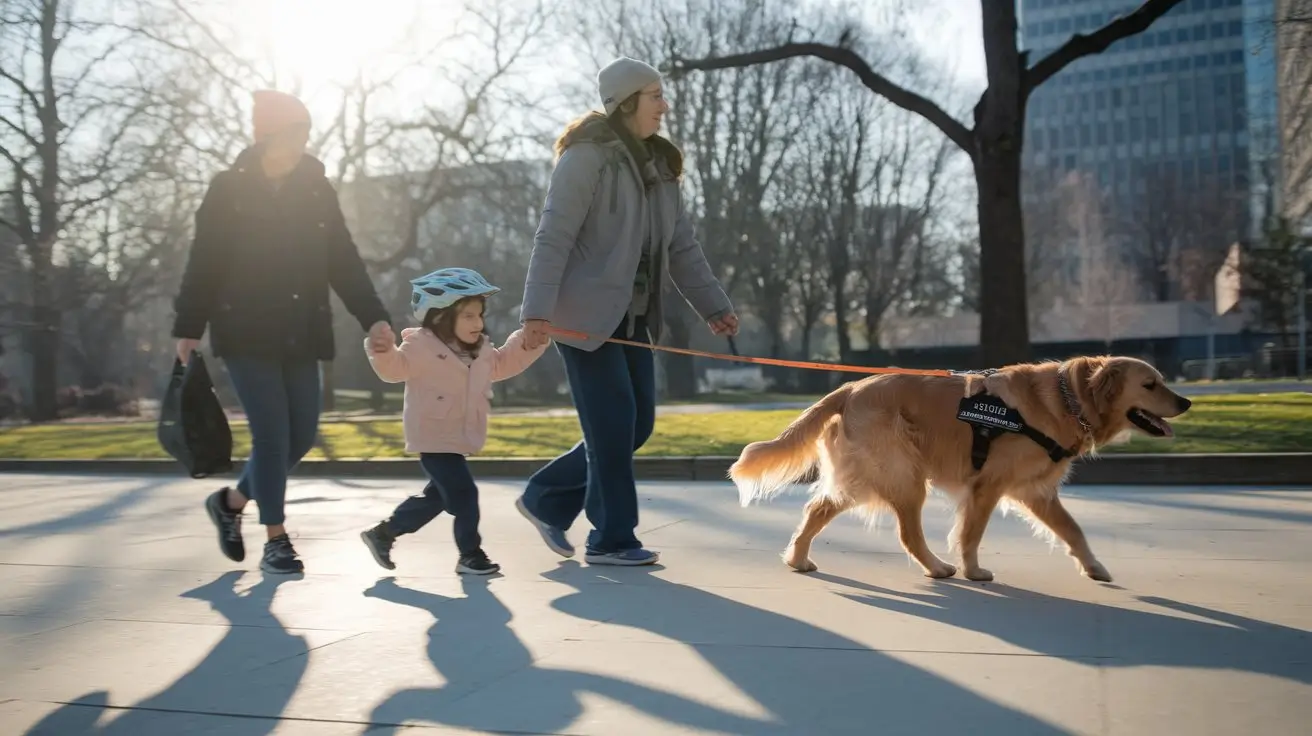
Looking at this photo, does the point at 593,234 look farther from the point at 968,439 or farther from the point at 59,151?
the point at 59,151

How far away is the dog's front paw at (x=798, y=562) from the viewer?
5809 mm

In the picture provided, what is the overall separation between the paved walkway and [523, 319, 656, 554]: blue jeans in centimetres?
26

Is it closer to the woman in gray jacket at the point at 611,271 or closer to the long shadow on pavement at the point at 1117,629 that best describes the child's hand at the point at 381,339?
the woman in gray jacket at the point at 611,271

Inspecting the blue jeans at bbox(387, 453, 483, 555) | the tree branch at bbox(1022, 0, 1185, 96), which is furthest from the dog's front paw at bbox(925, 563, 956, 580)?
the tree branch at bbox(1022, 0, 1185, 96)

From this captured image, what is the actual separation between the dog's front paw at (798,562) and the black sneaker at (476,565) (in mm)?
1404

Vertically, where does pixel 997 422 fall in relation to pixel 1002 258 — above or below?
below

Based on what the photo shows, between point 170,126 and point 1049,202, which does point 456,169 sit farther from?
point 1049,202

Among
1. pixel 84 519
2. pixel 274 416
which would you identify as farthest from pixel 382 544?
pixel 84 519

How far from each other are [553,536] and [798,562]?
48.9 inches

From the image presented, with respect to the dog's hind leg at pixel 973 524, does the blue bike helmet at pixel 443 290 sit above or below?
above

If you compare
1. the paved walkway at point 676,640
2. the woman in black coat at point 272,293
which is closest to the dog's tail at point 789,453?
the paved walkway at point 676,640

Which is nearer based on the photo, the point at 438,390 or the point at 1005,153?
the point at 438,390

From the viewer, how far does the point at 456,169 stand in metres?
29.1

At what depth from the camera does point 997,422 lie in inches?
208
